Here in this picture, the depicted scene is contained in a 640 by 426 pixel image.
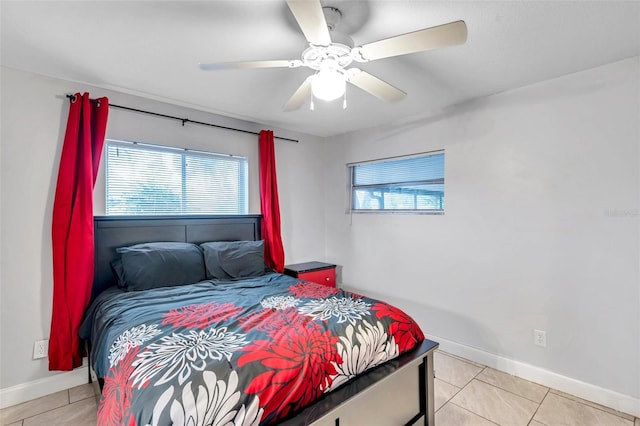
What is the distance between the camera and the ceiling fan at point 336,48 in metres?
1.21

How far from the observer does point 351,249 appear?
3.90 metres

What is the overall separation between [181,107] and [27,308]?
207 centimetres

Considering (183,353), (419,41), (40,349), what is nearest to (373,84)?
(419,41)

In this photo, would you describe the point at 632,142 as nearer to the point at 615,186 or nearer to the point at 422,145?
the point at 615,186

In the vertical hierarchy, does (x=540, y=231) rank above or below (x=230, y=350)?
above

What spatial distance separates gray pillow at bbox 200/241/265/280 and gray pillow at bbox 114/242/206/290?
0.31 feet

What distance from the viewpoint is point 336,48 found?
149 centimetres

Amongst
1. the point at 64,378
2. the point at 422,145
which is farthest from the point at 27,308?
the point at 422,145

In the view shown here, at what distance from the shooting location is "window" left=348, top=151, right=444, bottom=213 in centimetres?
311

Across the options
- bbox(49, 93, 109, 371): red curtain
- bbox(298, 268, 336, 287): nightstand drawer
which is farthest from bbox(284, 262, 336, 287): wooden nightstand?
bbox(49, 93, 109, 371): red curtain

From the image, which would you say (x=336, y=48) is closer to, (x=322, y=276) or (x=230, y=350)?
(x=230, y=350)

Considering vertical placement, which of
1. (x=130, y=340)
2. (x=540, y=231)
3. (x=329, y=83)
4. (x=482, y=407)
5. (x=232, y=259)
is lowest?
(x=482, y=407)

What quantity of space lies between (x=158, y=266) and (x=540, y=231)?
3.08 metres

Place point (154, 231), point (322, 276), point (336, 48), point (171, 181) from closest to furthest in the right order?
point (336, 48) → point (154, 231) → point (171, 181) → point (322, 276)
